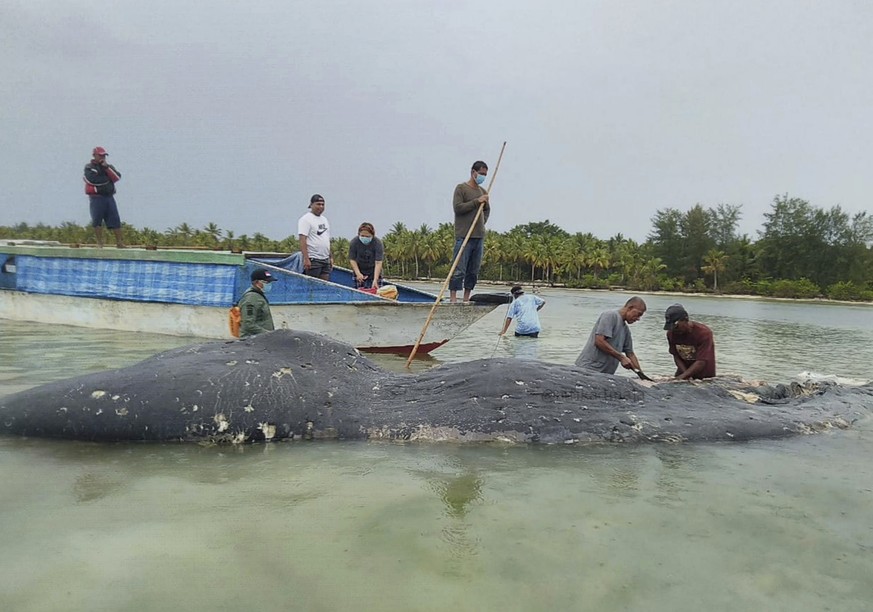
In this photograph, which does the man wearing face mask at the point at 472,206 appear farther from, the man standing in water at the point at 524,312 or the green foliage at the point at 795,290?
the green foliage at the point at 795,290

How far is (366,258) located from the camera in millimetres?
11250

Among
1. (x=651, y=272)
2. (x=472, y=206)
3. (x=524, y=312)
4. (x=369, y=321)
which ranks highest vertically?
(x=651, y=272)

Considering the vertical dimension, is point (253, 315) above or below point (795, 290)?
below

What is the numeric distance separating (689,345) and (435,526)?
463 centimetres

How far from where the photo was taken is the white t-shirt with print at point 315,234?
10.1m

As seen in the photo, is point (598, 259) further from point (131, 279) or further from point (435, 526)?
point (435, 526)

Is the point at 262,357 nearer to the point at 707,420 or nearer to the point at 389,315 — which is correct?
the point at 707,420

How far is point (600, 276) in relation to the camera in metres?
86.7

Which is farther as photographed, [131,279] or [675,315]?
[131,279]

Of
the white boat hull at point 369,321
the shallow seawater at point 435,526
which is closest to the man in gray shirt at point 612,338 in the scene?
the shallow seawater at point 435,526

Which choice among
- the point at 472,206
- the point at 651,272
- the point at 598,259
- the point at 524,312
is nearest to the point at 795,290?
the point at 651,272

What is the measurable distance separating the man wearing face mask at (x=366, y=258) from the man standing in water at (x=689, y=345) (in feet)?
19.2

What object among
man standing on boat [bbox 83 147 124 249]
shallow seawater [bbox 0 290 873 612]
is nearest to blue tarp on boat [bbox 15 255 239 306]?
man standing on boat [bbox 83 147 124 249]

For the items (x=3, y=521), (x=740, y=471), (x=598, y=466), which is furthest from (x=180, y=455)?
(x=740, y=471)
